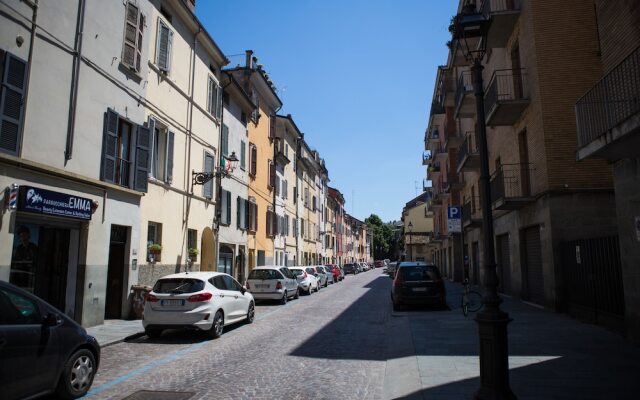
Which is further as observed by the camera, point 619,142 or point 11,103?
point 11,103

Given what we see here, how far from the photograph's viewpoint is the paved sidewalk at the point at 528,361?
5809 millimetres

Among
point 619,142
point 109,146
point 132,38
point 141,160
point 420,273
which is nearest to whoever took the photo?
point 619,142

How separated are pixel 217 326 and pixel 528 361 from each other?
670 centimetres

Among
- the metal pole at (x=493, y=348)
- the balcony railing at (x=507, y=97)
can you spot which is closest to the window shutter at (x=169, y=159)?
the balcony railing at (x=507, y=97)

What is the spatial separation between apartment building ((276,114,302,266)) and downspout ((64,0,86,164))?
21.0 m

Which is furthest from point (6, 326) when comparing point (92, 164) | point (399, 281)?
point (399, 281)

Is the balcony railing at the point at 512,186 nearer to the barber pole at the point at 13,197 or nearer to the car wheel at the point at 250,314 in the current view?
the car wheel at the point at 250,314

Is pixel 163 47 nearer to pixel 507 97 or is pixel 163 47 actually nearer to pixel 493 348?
pixel 507 97

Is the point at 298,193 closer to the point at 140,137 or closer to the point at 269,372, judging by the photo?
the point at 140,137

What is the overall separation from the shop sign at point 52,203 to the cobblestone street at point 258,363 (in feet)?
11.0

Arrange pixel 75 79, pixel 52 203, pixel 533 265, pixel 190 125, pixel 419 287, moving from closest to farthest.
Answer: pixel 52 203 < pixel 75 79 < pixel 419 287 < pixel 533 265 < pixel 190 125

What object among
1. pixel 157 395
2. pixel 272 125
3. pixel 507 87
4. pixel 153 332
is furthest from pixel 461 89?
pixel 157 395

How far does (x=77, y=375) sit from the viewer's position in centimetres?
592

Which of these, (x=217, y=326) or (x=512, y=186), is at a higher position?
(x=512, y=186)
